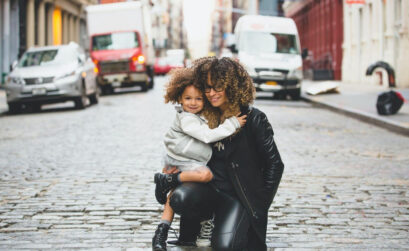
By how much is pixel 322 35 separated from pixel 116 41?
20051 millimetres

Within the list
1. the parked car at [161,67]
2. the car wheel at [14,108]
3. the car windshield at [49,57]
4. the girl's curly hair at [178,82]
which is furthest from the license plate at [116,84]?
the parked car at [161,67]

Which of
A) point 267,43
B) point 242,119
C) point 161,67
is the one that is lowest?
point 242,119

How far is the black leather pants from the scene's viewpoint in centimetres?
382

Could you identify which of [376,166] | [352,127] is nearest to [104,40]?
[352,127]

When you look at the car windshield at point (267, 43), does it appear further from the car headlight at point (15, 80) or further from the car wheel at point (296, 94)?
the car headlight at point (15, 80)

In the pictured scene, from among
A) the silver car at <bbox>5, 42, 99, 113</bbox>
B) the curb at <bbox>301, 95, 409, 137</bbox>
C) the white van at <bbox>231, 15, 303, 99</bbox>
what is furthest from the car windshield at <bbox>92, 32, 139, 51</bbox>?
the curb at <bbox>301, 95, 409, 137</bbox>

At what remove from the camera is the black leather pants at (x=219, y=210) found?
3.82m

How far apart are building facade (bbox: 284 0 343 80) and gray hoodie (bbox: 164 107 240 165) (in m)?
→ 32.0

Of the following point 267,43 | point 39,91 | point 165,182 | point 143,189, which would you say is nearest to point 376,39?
point 267,43

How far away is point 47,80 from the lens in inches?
701

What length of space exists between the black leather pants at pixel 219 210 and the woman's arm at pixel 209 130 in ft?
0.96

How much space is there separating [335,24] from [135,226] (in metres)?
35.6

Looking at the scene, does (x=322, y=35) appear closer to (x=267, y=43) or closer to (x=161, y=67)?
(x=267, y=43)

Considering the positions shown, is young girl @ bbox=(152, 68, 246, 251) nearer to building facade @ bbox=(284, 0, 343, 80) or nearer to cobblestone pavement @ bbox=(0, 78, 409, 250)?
cobblestone pavement @ bbox=(0, 78, 409, 250)
